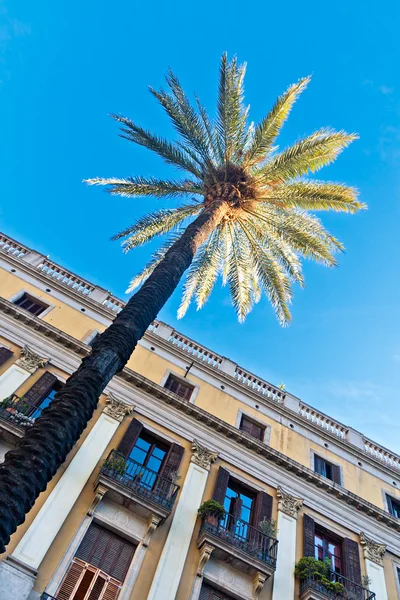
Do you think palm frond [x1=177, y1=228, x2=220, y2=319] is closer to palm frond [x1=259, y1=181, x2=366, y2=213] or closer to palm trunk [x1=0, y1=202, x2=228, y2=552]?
palm frond [x1=259, y1=181, x2=366, y2=213]

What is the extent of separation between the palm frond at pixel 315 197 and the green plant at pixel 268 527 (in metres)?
12.0

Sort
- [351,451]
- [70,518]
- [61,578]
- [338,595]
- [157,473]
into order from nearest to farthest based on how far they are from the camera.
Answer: [61,578] < [70,518] < [338,595] < [157,473] < [351,451]

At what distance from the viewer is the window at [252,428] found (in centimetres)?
2009

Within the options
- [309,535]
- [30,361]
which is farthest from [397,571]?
[30,361]

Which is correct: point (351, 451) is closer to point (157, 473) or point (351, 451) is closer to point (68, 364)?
point (157, 473)

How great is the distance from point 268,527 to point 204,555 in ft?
9.39

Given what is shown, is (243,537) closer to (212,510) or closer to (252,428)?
(212,510)

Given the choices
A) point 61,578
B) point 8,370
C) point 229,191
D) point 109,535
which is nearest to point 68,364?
point 8,370

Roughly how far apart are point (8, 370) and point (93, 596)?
806 centimetres

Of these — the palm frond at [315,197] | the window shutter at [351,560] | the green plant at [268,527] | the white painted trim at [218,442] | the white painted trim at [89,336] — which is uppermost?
the palm frond at [315,197]

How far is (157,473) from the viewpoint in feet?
52.4

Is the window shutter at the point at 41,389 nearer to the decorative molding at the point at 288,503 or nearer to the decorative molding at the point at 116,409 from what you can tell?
the decorative molding at the point at 116,409

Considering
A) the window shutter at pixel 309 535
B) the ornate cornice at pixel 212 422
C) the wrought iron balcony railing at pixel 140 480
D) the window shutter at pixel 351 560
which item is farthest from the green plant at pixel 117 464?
the window shutter at pixel 351 560

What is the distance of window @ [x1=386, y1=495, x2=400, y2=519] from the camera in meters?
20.2
